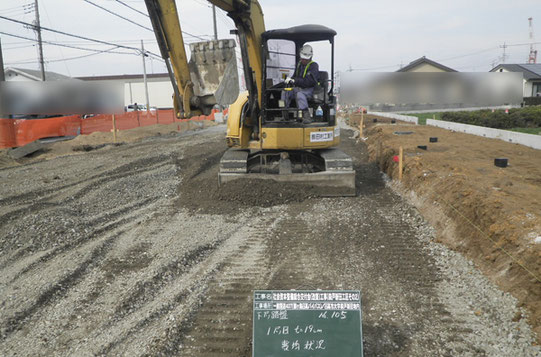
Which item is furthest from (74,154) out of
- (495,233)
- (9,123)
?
(495,233)

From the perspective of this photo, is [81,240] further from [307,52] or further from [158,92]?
[158,92]

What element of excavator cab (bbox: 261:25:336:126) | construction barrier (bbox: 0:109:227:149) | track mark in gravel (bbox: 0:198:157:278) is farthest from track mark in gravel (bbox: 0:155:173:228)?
excavator cab (bbox: 261:25:336:126)

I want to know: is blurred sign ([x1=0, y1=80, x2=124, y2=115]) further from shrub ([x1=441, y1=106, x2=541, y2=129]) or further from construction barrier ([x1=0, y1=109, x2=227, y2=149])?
shrub ([x1=441, y1=106, x2=541, y2=129])

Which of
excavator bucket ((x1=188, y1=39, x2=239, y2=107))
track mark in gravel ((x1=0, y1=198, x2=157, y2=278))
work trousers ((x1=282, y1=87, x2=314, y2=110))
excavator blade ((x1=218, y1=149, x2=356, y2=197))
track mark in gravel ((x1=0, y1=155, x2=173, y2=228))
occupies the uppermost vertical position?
excavator bucket ((x1=188, y1=39, x2=239, y2=107))

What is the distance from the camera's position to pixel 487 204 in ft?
17.6

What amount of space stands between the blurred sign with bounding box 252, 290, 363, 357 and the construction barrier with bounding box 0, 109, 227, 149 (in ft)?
31.1

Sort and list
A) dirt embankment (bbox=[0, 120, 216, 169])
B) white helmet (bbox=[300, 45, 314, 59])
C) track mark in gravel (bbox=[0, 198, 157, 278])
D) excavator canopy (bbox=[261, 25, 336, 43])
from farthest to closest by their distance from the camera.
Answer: dirt embankment (bbox=[0, 120, 216, 169]) < excavator canopy (bbox=[261, 25, 336, 43]) < white helmet (bbox=[300, 45, 314, 59]) < track mark in gravel (bbox=[0, 198, 157, 278])

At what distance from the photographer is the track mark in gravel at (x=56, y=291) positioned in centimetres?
377

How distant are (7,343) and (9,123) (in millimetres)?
12564

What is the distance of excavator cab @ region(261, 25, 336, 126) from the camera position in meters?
7.76

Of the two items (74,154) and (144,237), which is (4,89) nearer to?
(74,154)

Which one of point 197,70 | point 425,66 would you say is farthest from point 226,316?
point 425,66

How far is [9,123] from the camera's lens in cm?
1373

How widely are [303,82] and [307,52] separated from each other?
22.0 inches
